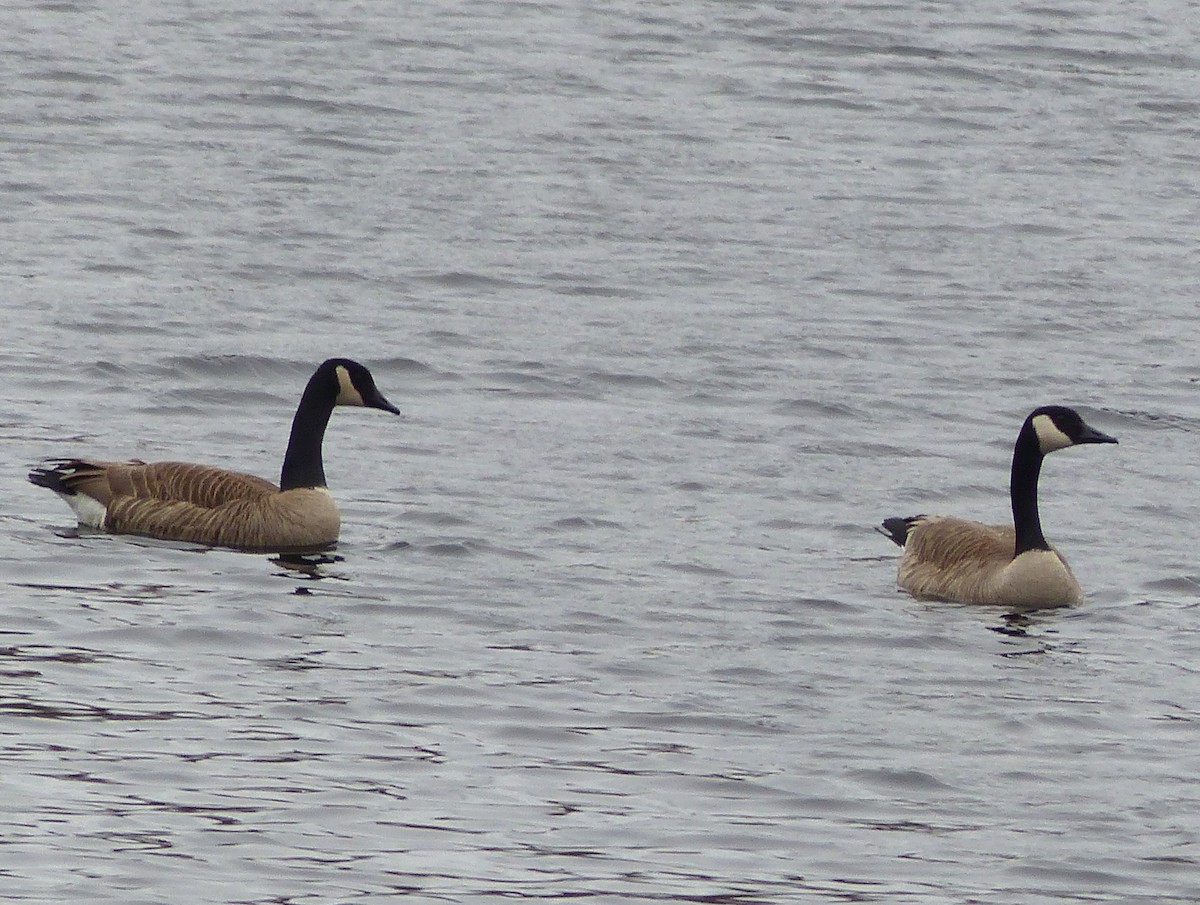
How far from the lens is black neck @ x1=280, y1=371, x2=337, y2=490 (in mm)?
15773

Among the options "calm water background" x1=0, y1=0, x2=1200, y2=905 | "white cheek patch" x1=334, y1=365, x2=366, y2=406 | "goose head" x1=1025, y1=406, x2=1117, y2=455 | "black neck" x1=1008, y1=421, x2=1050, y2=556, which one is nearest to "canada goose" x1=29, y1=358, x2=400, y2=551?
"calm water background" x1=0, y1=0, x2=1200, y2=905

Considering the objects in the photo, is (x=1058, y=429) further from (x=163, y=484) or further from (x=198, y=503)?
(x=163, y=484)

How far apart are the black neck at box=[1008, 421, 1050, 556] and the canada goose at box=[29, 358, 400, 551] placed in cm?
404

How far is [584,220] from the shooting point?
24.8m

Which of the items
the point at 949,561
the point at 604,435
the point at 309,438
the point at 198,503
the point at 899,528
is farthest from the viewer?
the point at 604,435

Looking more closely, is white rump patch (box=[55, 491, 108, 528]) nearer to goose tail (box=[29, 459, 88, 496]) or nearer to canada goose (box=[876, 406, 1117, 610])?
goose tail (box=[29, 459, 88, 496])

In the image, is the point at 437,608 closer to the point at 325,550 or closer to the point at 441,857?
the point at 325,550

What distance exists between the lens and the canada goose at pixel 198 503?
15.4 metres

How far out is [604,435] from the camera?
18203mm

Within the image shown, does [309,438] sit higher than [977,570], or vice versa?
[309,438]

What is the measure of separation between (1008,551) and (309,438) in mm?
4294

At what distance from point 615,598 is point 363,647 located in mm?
1793

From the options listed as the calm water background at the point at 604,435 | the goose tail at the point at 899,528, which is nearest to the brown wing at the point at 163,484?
the calm water background at the point at 604,435

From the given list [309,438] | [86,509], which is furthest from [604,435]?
[86,509]
